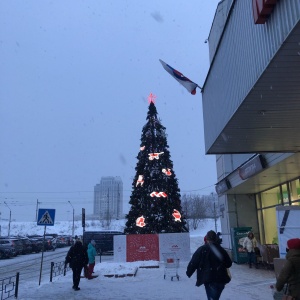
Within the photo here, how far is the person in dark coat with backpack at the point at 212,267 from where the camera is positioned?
5793mm

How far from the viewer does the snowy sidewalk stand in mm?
9820

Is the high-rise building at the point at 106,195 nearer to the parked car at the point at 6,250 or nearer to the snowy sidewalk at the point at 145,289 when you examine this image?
the parked car at the point at 6,250

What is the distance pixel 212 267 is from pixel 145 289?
19.3ft

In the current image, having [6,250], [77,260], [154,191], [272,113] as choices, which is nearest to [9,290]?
[77,260]

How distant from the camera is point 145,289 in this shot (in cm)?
1107

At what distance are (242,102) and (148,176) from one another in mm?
18547

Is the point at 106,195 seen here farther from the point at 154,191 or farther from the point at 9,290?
the point at 9,290

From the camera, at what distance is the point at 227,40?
727 centimetres

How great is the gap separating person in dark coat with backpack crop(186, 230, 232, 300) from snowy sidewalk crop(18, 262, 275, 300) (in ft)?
12.8

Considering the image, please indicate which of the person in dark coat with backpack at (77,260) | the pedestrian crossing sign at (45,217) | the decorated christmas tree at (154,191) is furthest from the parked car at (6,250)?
the person in dark coat with backpack at (77,260)

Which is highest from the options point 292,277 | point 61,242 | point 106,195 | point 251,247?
point 106,195

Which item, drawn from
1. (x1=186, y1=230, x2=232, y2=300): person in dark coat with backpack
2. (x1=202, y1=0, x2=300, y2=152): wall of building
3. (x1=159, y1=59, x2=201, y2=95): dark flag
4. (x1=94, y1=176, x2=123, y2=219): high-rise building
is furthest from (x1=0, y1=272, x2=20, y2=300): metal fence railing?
(x1=94, y1=176, x2=123, y2=219): high-rise building

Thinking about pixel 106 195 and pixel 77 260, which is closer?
pixel 77 260

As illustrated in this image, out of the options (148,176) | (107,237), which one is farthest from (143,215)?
(107,237)
